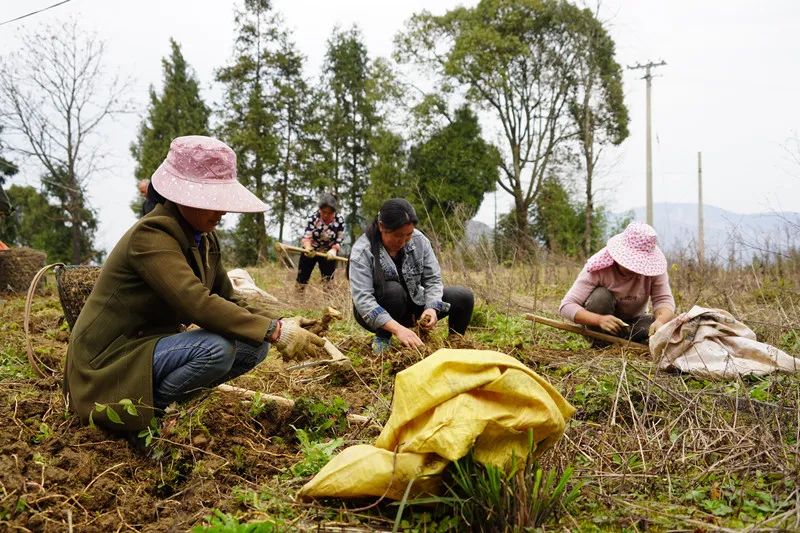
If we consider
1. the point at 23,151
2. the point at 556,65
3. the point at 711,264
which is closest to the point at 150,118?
the point at 23,151

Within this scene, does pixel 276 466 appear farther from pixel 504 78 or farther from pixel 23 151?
pixel 504 78

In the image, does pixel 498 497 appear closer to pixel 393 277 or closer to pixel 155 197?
pixel 155 197

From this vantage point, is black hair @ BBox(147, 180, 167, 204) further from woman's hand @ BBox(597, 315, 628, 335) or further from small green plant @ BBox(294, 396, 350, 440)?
woman's hand @ BBox(597, 315, 628, 335)

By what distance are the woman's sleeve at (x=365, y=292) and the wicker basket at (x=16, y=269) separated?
685 centimetres

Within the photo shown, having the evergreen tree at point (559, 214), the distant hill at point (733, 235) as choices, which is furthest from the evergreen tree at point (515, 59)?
the distant hill at point (733, 235)

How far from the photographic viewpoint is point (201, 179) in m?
2.33

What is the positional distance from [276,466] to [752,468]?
1.65 meters

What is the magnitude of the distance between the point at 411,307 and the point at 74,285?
6.93 ft

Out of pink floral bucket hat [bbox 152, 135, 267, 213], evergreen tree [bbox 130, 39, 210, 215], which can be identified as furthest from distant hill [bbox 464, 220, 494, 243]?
evergreen tree [bbox 130, 39, 210, 215]

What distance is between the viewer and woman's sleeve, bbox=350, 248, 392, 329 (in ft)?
12.0

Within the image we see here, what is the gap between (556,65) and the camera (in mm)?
22469

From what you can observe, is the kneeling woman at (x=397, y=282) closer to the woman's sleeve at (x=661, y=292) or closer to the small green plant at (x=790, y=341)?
the woman's sleeve at (x=661, y=292)

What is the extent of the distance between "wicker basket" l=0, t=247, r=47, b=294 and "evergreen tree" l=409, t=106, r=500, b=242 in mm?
14437

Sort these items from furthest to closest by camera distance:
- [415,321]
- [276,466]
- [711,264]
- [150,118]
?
[150,118] → [711,264] → [415,321] → [276,466]
